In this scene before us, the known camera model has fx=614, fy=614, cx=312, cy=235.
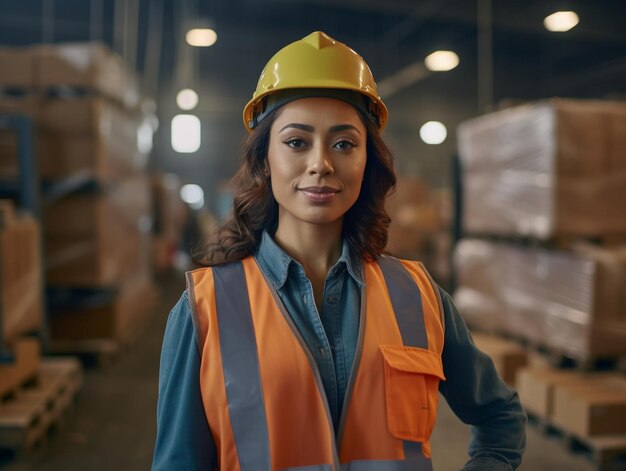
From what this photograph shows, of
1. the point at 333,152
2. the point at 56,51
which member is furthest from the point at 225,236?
the point at 56,51

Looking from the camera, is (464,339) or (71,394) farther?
(71,394)

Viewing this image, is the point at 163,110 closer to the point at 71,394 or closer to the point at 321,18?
the point at 321,18

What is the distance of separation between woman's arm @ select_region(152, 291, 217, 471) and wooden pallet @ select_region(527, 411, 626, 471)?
3070 mm

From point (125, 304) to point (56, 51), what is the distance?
8.40 feet

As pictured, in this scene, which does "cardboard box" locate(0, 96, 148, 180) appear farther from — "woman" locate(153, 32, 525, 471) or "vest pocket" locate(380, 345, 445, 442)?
"vest pocket" locate(380, 345, 445, 442)

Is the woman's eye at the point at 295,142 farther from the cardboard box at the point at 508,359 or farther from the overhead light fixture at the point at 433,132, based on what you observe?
the overhead light fixture at the point at 433,132

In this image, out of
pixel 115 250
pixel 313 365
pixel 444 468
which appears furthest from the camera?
pixel 115 250

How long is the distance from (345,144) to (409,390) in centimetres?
59

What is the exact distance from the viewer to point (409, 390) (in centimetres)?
137

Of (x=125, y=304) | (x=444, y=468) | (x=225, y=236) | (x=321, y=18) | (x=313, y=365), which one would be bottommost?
(x=444, y=468)

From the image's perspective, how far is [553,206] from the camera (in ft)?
14.4

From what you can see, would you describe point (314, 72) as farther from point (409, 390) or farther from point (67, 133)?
point (67, 133)

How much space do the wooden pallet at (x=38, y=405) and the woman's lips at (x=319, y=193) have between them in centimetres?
318

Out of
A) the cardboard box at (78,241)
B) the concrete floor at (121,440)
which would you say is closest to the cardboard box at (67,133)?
the cardboard box at (78,241)
